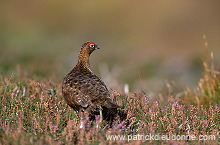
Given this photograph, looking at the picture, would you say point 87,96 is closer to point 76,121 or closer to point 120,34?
point 76,121

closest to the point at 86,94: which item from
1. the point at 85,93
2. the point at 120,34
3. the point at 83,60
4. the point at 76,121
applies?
the point at 85,93

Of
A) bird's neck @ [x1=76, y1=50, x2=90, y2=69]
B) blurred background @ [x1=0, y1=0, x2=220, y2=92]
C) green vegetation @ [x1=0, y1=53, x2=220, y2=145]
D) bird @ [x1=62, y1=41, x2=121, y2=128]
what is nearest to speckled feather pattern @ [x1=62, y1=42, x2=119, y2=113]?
bird @ [x1=62, y1=41, x2=121, y2=128]

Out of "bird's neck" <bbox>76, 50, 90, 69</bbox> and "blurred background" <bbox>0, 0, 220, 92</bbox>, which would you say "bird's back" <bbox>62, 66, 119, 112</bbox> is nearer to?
"bird's neck" <bbox>76, 50, 90, 69</bbox>

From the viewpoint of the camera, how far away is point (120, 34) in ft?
76.9

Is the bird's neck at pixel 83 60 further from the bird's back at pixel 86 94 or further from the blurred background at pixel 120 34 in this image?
the blurred background at pixel 120 34

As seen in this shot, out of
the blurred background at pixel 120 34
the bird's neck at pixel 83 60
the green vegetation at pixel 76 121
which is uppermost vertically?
the blurred background at pixel 120 34

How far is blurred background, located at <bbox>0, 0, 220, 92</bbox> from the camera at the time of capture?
14.0 m

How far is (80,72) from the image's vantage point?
5.79 metres

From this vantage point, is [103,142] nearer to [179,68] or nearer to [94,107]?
[94,107]

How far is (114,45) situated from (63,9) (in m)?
8.14

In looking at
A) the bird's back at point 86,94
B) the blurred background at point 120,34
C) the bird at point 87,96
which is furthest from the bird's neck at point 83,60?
the blurred background at point 120,34

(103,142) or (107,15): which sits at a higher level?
(107,15)

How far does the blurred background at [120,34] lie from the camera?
14.0m

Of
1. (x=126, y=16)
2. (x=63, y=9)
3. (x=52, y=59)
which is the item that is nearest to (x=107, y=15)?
→ (x=126, y=16)
